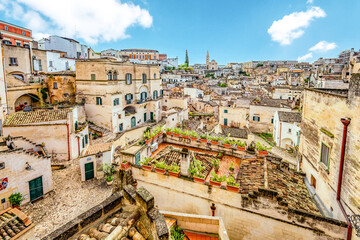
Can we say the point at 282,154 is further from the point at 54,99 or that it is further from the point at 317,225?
the point at 54,99

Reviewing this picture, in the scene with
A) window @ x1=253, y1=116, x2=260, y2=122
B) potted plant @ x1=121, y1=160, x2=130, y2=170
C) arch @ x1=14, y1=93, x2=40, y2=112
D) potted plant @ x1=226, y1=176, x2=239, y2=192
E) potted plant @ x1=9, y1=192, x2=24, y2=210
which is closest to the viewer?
potted plant @ x1=226, y1=176, x2=239, y2=192

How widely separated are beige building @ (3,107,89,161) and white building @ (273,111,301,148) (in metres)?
24.8

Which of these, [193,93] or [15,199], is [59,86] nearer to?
[15,199]

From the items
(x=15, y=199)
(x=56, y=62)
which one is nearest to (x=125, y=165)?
(x=15, y=199)

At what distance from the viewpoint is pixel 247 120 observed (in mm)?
34094

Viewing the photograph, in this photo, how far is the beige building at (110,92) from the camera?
2780 cm

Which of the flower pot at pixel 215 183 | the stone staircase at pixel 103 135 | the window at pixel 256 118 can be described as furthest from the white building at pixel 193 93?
the flower pot at pixel 215 183

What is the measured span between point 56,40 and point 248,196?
53.0 meters

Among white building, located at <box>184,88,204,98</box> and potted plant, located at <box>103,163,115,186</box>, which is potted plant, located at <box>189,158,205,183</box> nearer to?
potted plant, located at <box>103,163,115,186</box>

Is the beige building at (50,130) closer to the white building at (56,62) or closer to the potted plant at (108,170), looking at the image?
the potted plant at (108,170)

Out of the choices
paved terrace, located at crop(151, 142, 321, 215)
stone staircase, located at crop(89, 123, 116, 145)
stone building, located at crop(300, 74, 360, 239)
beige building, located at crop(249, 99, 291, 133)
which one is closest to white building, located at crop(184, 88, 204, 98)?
beige building, located at crop(249, 99, 291, 133)

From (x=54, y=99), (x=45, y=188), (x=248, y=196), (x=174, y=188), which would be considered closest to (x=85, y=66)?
(x=54, y=99)

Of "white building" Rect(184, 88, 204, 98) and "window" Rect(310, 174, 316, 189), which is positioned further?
"white building" Rect(184, 88, 204, 98)

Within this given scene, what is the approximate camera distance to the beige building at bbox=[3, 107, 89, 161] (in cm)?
1675
